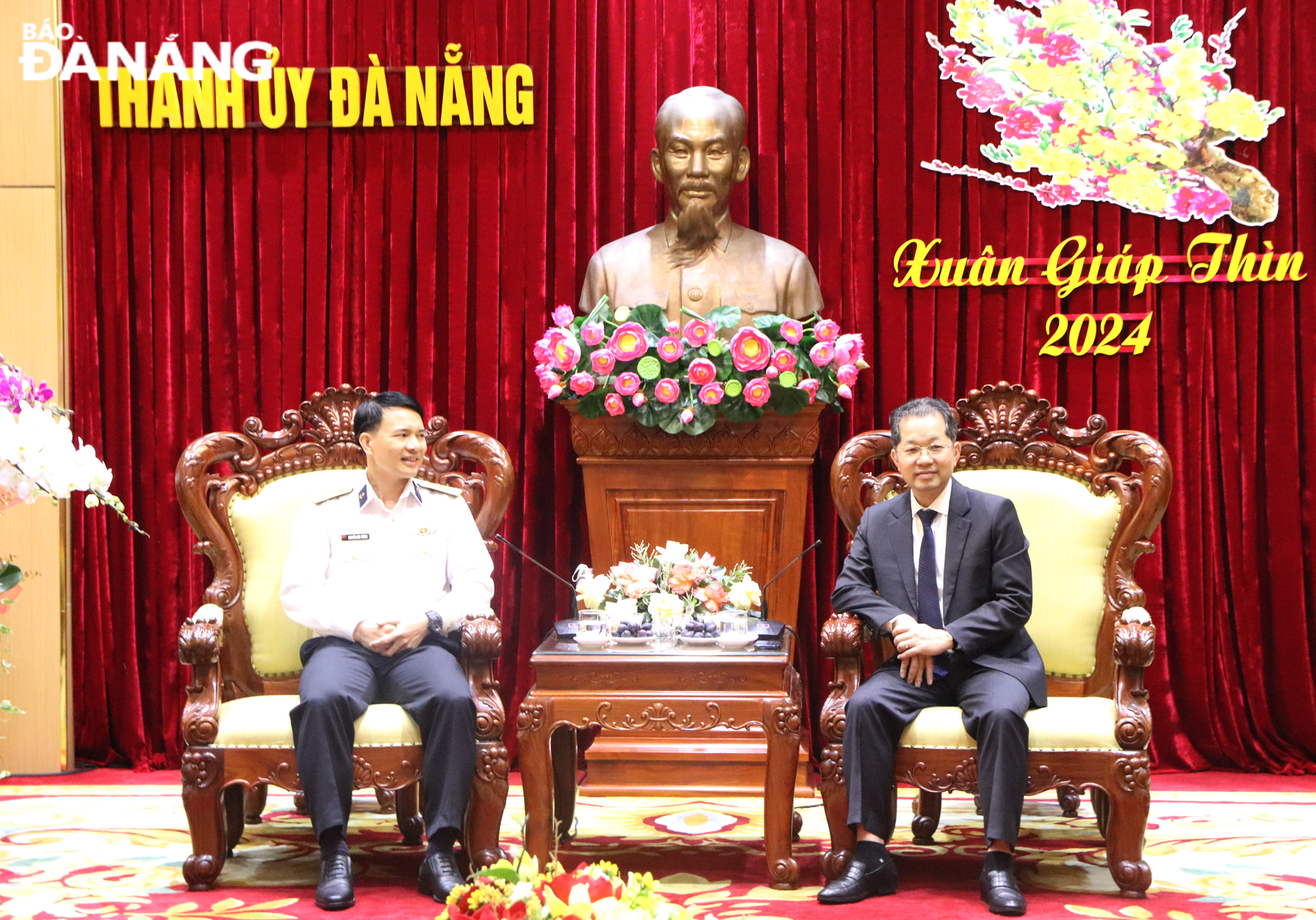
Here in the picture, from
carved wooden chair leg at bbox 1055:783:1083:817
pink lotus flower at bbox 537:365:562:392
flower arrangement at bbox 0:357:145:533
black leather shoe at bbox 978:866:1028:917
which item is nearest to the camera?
flower arrangement at bbox 0:357:145:533

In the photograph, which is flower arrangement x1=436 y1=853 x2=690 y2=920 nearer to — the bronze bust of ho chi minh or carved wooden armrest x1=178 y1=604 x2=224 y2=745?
carved wooden armrest x1=178 y1=604 x2=224 y2=745

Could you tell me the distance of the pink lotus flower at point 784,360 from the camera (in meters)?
3.73

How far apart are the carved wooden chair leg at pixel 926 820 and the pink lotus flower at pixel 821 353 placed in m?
1.19

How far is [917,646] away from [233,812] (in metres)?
1.74

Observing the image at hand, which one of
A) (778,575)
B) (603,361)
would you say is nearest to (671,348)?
(603,361)

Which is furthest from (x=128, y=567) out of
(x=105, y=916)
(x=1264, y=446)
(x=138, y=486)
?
(x=1264, y=446)

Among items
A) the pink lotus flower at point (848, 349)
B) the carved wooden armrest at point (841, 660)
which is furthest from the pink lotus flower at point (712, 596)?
the pink lotus flower at point (848, 349)

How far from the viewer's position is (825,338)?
12.4 feet

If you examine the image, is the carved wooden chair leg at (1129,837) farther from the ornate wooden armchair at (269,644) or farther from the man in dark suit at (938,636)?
the ornate wooden armchair at (269,644)

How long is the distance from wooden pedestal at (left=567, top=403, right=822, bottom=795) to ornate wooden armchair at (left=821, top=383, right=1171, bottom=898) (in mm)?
360

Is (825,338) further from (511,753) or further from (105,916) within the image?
(105,916)

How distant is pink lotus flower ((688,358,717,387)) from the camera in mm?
3715

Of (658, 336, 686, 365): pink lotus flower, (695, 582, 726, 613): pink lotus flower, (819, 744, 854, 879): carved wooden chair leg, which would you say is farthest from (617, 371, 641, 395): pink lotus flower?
(819, 744, 854, 879): carved wooden chair leg

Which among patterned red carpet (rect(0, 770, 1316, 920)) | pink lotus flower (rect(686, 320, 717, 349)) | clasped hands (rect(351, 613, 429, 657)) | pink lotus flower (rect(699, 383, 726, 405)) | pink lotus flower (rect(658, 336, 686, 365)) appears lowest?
patterned red carpet (rect(0, 770, 1316, 920))
